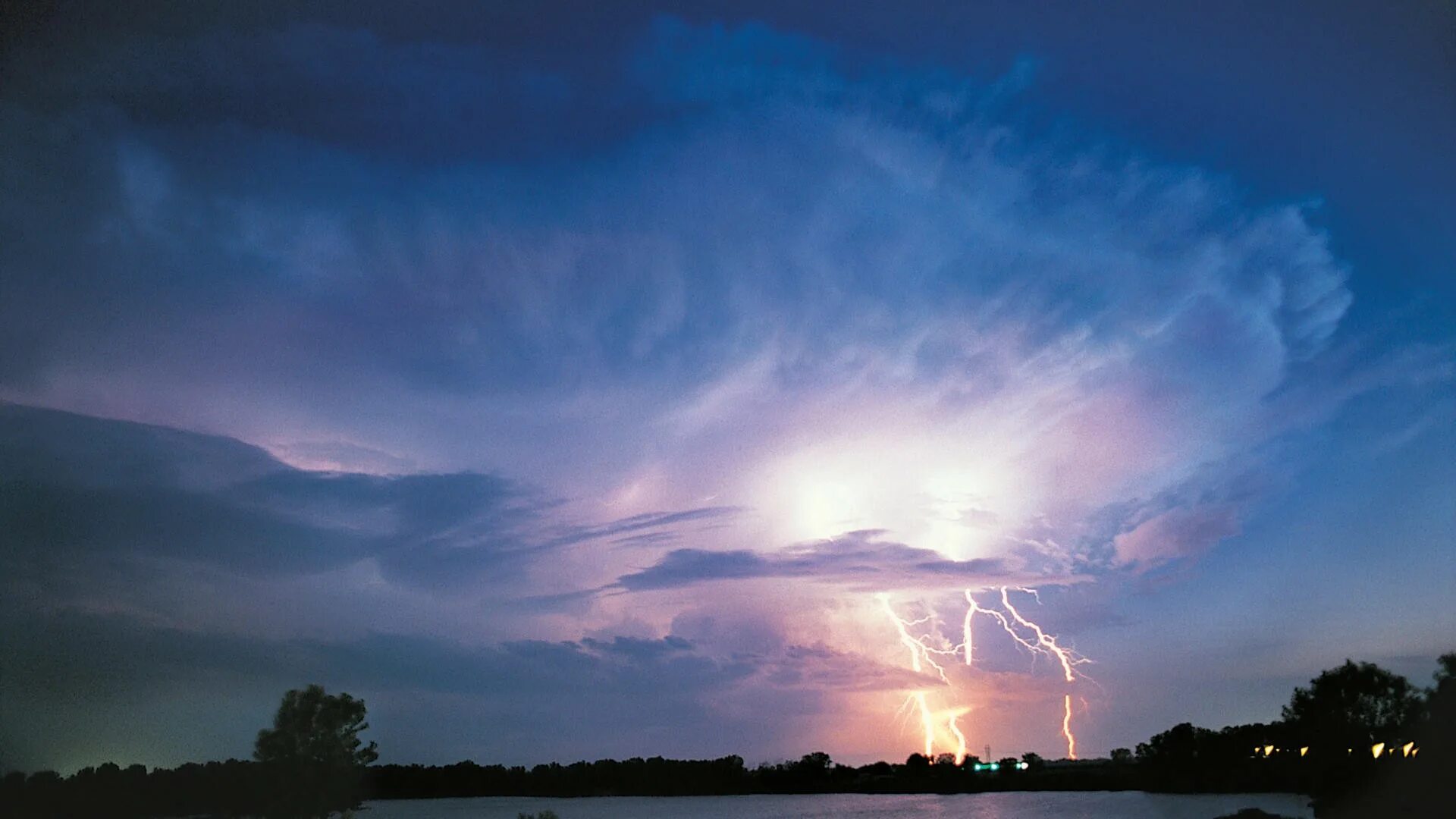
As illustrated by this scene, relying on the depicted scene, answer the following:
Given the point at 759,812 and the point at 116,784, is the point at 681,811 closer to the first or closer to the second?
the point at 759,812

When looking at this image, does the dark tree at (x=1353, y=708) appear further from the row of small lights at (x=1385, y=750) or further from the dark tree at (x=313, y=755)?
the dark tree at (x=313, y=755)

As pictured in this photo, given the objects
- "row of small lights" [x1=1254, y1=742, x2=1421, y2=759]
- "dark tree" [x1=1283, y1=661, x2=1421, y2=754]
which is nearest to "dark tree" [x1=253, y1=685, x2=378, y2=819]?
"row of small lights" [x1=1254, y1=742, x2=1421, y2=759]

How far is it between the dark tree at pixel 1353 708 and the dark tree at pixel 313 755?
96812 mm

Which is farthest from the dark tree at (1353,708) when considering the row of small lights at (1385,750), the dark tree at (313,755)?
the dark tree at (313,755)

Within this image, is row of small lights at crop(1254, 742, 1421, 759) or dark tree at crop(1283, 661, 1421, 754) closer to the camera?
row of small lights at crop(1254, 742, 1421, 759)

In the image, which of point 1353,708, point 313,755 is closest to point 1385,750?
point 1353,708

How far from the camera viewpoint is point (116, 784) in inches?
3487

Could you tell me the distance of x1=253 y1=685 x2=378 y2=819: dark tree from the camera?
227 feet

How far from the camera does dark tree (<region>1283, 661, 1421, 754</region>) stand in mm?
97875

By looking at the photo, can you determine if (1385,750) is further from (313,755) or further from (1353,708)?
(313,755)

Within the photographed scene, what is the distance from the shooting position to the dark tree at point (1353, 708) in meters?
97.9

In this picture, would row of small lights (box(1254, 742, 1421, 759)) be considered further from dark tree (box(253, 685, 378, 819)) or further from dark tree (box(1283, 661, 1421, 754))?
dark tree (box(253, 685, 378, 819))

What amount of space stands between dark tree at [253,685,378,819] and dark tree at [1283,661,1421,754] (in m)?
96.8

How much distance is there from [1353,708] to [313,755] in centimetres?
10440
